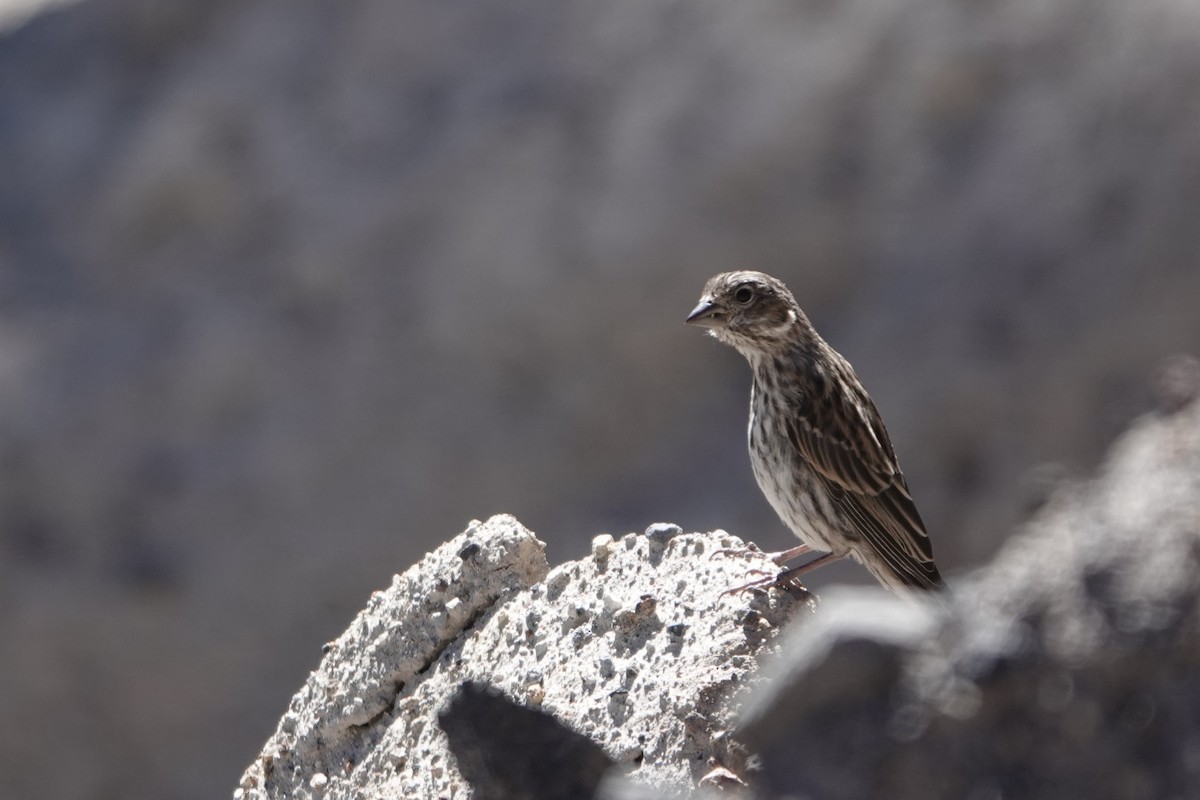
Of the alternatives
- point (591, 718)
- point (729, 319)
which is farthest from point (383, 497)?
point (591, 718)

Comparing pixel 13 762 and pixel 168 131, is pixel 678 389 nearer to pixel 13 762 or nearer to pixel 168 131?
pixel 168 131

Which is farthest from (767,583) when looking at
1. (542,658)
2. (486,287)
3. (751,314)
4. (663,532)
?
(486,287)

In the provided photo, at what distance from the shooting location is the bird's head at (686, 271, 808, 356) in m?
5.80

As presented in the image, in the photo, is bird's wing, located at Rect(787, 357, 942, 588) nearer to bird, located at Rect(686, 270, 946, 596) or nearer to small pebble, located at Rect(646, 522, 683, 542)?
bird, located at Rect(686, 270, 946, 596)

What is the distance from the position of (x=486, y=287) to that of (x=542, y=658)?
10.1 m

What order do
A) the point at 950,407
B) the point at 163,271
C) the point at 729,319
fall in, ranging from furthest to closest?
the point at 163,271, the point at 950,407, the point at 729,319

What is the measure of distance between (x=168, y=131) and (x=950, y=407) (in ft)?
21.3

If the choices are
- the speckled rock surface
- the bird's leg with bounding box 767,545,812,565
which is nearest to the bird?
the bird's leg with bounding box 767,545,812,565

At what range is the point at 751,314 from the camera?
5.81 metres

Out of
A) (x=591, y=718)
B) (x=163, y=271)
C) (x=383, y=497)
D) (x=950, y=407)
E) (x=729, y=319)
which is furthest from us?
(x=163, y=271)

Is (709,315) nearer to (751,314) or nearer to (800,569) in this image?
(751,314)

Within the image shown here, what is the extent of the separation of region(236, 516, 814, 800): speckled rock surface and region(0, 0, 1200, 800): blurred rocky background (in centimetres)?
835

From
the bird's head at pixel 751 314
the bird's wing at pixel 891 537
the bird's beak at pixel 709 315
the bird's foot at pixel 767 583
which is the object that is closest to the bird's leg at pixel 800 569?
the bird's foot at pixel 767 583

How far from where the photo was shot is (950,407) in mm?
12766
